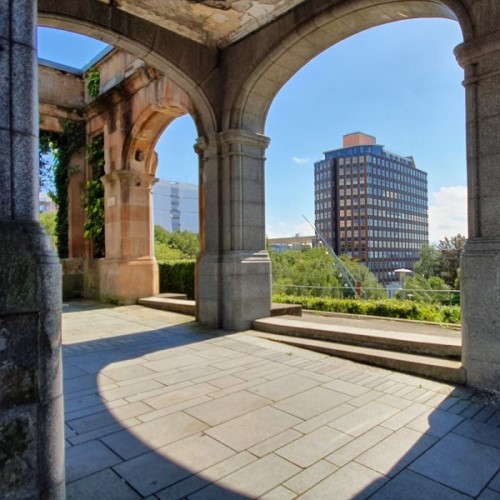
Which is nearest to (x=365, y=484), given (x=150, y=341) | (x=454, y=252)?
(x=150, y=341)

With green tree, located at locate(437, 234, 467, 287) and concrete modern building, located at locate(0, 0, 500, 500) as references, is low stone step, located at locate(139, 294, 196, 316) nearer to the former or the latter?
concrete modern building, located at locate(0, 0, 500, 500)

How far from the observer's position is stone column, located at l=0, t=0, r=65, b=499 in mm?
1535

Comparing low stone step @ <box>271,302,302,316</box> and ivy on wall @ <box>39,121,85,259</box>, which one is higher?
ivy on wall @ <box>39,121,85,259</box>

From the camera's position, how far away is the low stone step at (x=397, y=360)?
12.4 ft

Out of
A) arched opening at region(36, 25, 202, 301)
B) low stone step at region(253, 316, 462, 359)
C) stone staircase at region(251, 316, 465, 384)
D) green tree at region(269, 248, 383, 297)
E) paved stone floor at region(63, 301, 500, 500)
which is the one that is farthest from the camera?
green tree at region(269, 248, 383, 297)

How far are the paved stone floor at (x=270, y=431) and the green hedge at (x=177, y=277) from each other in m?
6.69

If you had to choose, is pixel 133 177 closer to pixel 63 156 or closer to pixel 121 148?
pixel 121 148

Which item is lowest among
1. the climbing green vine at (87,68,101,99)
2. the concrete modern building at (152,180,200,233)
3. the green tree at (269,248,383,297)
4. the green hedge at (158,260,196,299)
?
the green tree at (269,248,383,297)

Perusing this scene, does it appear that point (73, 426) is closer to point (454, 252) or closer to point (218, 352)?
point (218, 352)

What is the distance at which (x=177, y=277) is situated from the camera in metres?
11.7

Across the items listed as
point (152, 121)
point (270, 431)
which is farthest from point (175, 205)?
point (270, 431)

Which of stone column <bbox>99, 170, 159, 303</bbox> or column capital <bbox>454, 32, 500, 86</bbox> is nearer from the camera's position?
column capital <bbox>454, 32, 500, 86</bbox>

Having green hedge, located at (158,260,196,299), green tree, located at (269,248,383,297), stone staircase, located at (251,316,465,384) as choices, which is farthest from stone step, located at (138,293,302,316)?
green tree, located at (269,248,383,297)

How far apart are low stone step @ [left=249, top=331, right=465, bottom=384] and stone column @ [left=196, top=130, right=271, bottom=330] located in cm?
139
